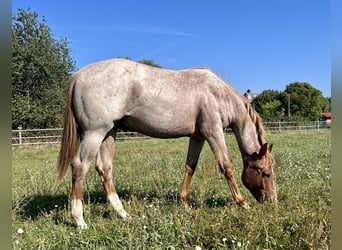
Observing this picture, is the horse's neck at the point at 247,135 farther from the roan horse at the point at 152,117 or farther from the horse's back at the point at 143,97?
the horse's back at the point at 143,97

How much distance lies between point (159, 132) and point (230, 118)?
3.74 ft

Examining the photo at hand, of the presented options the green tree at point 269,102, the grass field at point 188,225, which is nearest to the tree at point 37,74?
the grass field at point 188,225

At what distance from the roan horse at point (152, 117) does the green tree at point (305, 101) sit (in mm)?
61096

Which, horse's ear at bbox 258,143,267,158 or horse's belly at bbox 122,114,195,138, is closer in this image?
horse's belly at bbox 122,114,195,138

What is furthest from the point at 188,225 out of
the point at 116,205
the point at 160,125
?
the point at 160,125

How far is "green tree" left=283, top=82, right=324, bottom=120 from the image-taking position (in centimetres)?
6042

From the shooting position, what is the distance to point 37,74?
99.5 feet

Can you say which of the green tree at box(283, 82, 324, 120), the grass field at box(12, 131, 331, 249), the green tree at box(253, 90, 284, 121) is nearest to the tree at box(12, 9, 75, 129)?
the grass field at box(12, 131, 331, 249)

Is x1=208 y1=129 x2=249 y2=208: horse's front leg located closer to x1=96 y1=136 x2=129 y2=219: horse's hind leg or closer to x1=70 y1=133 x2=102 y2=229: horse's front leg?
x1=96 y1=136 x2=129 y2=219: horse's hind leg

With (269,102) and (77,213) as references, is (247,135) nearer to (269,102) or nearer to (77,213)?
(77,213)

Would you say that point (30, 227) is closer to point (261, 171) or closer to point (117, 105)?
point (117, 105)

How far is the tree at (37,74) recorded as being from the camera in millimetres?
27369

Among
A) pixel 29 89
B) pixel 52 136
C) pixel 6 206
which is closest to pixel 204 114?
pixel 6 206

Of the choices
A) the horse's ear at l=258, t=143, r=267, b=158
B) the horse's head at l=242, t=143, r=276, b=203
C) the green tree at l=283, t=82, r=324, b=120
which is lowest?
the horse's head at l=242, t=143, r=276, b=203
